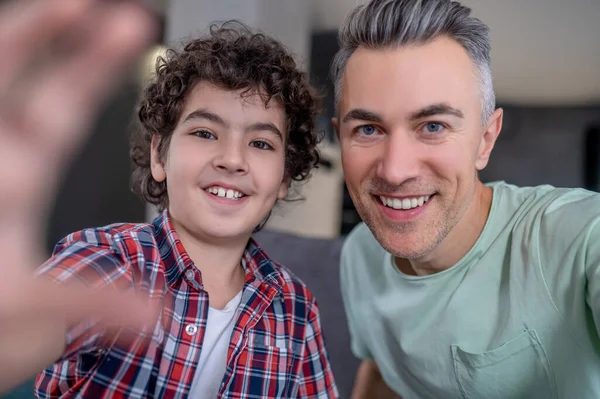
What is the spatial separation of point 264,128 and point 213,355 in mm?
232

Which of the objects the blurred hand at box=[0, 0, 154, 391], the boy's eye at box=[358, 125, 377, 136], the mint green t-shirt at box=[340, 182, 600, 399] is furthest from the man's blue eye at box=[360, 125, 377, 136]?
the blurred hand at box=[0, 0, 154, 391]

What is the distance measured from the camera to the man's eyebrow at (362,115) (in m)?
0.54

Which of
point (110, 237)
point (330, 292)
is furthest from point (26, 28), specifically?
point (330, 292)

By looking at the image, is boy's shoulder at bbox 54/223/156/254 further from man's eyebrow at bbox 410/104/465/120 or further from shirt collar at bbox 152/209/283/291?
man's eyebrow at bbox 410/104/465/120

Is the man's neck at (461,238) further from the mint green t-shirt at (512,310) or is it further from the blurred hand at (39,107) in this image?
the blurred hand at (39,107)

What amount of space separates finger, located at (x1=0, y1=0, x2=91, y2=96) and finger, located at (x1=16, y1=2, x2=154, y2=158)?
1cm

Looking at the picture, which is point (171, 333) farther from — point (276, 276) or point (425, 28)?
point (425, 28)

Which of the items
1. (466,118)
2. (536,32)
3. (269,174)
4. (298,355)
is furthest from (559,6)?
(298,355)

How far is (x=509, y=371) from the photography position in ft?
1.95

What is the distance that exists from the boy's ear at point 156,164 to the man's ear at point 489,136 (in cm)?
35

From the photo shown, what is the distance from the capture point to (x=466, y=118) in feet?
1.81

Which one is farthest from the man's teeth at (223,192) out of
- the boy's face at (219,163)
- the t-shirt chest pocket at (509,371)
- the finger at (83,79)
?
the t-shirt chest pocket at (509,371)

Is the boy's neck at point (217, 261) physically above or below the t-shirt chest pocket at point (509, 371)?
above

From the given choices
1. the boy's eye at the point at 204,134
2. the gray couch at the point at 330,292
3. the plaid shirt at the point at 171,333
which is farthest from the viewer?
the gray couch at the point at 330,292
